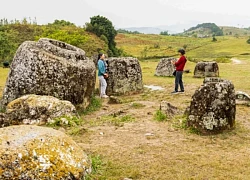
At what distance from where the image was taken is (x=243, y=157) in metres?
8.12

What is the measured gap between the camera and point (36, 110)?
10.9m

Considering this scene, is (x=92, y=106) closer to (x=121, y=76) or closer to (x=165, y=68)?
(x=121, y=76)

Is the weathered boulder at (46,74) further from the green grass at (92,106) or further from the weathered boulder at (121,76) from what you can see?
the weathered boulder at (121,76)

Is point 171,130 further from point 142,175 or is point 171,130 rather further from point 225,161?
point 142,175

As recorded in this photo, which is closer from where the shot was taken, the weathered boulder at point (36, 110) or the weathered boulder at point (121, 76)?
the weathered boulder at point (36, 110)

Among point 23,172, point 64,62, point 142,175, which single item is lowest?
point 142,175

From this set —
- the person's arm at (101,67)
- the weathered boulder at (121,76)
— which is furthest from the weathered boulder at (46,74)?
the weathered boulder at (121,76)

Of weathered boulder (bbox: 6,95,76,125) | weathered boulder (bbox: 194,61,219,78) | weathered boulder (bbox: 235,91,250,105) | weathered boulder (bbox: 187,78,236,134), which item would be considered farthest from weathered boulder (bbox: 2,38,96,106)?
weathered boulder (bbox: 194,61,219,78)

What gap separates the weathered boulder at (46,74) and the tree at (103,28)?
6083 centimetres

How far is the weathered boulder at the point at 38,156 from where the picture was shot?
5.64 meters

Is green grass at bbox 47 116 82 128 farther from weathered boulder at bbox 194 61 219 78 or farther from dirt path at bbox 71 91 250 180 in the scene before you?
weathered boulder at bbox 194 61 219 78

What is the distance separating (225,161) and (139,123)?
4.00 m

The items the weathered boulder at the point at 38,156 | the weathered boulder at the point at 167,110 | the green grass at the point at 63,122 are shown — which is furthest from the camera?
the weathered boulder at the point at 167,110

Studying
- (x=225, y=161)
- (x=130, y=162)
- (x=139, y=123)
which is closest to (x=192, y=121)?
(x=139, y=123)
